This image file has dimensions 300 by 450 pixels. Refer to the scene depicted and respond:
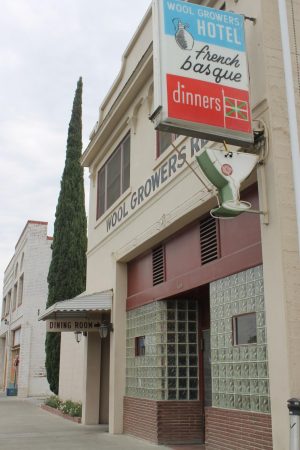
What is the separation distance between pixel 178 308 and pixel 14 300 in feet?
96.0

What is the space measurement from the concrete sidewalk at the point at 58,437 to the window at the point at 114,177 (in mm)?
5733

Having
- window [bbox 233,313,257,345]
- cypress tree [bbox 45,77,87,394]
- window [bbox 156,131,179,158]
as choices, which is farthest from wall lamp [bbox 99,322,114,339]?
cypress tree [bbox 45,77,87,394]

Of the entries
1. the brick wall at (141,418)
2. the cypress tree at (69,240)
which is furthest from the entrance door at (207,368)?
the cypress tree at (69,240)

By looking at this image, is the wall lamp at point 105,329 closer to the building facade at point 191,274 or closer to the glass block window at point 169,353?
the building facade at point 191,274

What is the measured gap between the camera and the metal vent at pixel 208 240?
9070 millimetres

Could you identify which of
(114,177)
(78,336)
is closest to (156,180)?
(114,177)

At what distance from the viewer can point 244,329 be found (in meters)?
7.85

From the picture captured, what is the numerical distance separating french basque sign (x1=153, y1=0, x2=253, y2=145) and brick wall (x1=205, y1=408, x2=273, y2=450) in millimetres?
3679

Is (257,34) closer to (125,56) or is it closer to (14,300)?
(125,56)

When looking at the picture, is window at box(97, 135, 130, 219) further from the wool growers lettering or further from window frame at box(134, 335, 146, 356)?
window frame at box(134, 335, 146, 356)

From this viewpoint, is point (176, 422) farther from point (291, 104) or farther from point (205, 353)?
point (291, 104)

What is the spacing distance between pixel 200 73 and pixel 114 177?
754 cm

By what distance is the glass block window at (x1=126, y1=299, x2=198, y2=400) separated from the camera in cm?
1037

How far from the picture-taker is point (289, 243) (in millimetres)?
6746
